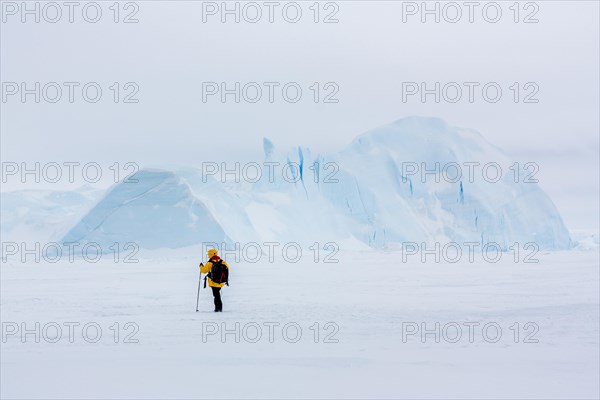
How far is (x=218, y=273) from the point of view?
33.0 ft

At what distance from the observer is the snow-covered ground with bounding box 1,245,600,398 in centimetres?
530

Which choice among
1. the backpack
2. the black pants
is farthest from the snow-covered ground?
the backpack

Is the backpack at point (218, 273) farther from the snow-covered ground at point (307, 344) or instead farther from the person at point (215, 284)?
the snow-covered ground at point (307, 344)

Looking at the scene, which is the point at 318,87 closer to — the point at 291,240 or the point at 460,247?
the point at 291,240

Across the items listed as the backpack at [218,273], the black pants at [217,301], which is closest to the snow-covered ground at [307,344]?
the black pants at [217,301]

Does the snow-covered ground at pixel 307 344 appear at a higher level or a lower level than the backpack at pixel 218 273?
lower

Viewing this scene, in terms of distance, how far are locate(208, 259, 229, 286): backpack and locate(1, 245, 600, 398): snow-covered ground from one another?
0.53m

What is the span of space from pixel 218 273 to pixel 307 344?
10.6ft

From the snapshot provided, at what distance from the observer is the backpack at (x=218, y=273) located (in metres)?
10.0

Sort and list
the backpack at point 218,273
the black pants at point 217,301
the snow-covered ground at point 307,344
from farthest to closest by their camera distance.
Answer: the backpack at point 218,273, the black pants at point 217,301, the snow-covered ground at point 307,344

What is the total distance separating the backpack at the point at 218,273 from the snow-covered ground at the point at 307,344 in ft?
1.74

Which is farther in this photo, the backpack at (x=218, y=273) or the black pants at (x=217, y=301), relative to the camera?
the backpack at (x=218, y=273)

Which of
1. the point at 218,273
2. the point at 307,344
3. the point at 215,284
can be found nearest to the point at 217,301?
the point at 215,284

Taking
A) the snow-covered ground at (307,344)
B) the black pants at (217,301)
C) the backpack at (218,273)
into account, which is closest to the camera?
the snow-covered ground at (307,344)
